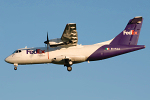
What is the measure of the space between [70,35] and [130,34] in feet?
28.9

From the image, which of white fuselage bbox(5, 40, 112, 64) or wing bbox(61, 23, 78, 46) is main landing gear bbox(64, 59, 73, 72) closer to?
white fuselage bbox(5, 40, 112, 64)

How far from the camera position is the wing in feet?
96.3

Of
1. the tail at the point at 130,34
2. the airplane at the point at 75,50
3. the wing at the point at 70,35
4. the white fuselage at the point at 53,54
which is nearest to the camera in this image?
the wing at the point at 70,35

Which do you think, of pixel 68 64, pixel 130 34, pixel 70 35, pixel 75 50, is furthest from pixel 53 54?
pixel 130 34

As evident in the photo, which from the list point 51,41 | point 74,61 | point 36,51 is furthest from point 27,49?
point 74,61

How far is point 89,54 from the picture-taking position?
32938 millimetres

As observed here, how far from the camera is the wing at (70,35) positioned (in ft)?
96.3

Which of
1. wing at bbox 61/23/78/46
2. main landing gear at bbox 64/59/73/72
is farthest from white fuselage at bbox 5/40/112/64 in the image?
wing at bbox 61/23/78/46

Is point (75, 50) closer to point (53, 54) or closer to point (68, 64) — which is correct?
point (68, 64)

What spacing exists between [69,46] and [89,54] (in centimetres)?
292

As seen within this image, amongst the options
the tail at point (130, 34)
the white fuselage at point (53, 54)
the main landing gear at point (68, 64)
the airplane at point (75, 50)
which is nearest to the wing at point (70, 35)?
the airplane at point (75, 50)

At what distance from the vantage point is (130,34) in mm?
34188

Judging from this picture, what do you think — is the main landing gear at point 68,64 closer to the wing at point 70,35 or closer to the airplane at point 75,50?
the airplane at point 75,50

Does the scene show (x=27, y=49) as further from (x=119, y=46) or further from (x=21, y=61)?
(x=119, y=46)
